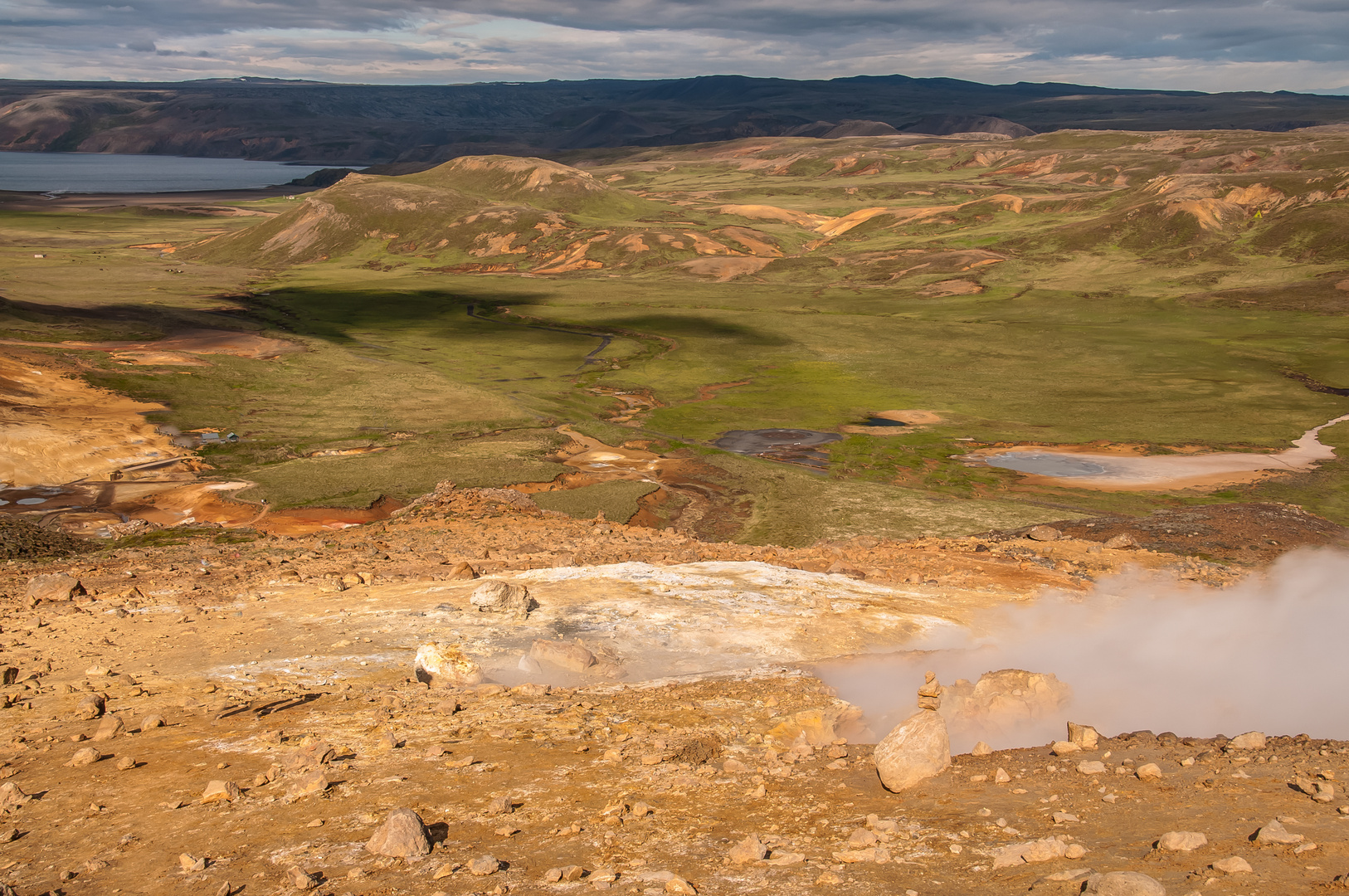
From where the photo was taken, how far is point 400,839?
13.0 m

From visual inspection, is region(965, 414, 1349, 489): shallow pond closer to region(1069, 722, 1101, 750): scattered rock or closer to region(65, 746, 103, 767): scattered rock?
region(1069, 722, 1101, 750): scattered rock

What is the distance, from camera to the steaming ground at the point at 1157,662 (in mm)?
17938

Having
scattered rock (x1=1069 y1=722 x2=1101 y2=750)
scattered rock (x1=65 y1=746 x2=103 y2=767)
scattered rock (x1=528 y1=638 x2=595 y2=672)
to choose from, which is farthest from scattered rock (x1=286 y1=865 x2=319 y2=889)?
scattered rock (x1=1069 y1=722 x2=1101 y2=750)

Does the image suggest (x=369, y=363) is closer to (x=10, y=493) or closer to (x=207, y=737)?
(x=10, y=493)

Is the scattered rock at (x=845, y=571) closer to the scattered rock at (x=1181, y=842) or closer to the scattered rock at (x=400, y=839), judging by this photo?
the scattered rock at (x=1181, y=842)

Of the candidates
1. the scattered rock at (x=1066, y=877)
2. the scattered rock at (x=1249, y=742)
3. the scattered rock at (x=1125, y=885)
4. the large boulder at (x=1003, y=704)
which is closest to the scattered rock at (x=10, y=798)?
the scattered rock at (x=1066, y=877)

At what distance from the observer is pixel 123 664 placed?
2000 centimetres

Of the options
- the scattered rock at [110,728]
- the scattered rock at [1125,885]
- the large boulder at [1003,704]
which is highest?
the scattered rock at [1125,885]

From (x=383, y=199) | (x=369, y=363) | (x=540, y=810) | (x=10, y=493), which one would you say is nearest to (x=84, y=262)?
(x=383, y=199)

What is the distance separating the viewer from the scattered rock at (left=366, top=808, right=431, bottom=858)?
1295 cm

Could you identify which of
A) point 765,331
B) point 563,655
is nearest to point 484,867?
point 563,655

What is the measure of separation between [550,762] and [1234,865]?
10.5 m

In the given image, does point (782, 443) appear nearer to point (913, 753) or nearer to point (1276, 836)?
point (913, 753)

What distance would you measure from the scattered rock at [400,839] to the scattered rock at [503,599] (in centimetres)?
999
